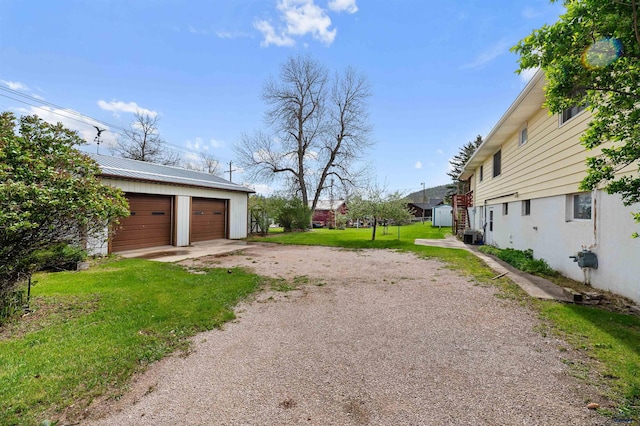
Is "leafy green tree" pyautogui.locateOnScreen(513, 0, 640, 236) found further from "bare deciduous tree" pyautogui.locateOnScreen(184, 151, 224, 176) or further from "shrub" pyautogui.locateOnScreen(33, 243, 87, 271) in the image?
"bare deciduous tree" pyautogui.locateOnScreen(184, 151, 224, 176)

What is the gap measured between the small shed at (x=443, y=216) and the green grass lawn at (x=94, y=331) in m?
25.5

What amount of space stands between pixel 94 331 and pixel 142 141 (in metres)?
32.6

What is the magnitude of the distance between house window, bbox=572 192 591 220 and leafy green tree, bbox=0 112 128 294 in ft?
28.8

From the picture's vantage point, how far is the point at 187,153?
1388 inches

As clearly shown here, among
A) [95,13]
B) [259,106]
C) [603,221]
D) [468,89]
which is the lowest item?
[603,221]

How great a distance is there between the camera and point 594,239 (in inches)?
211

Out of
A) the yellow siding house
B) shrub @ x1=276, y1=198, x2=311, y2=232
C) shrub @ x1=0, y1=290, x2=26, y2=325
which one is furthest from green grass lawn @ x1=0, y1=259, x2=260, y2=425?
shrub @ x1=276, y1=198, x2=311, y2=232

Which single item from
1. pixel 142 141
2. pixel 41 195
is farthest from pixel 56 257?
pixel 142 141

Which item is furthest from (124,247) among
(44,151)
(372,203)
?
(372,203)

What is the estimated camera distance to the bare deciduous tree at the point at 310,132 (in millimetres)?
24766

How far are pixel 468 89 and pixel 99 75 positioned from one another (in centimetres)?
1929

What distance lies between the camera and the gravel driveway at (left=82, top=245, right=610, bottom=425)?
209cm

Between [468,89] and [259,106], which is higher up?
[259,106]

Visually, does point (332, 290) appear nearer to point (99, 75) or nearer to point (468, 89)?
point (468, 89)
